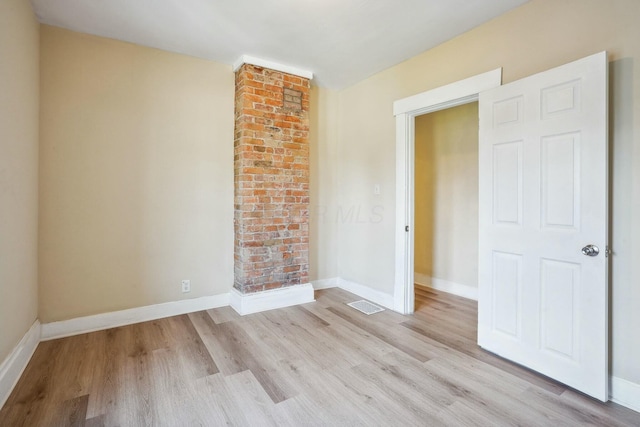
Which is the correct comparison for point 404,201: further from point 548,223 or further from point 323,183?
point 548,223

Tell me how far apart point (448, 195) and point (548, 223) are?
6.92ft

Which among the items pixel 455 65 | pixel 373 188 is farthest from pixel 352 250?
pixel 455 65

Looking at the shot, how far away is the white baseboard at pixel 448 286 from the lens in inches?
150

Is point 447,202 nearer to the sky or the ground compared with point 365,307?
nearer to the sky

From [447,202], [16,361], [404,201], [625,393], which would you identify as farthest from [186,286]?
[625,393]

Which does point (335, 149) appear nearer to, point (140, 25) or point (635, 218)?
point (140, 25)

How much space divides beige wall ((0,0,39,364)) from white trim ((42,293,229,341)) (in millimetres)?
232

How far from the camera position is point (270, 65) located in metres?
3.33

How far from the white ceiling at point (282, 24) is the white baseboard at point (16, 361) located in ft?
8.14

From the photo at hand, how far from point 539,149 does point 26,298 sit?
12.5ft

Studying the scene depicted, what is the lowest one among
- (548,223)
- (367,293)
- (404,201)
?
(367,293)

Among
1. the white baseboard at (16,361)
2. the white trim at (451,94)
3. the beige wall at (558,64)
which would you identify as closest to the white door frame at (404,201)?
the white trim at (451,94)

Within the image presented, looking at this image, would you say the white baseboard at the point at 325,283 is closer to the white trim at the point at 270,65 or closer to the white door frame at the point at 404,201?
the white door frame at the point at 404,201

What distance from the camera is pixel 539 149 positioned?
82.4 inches
